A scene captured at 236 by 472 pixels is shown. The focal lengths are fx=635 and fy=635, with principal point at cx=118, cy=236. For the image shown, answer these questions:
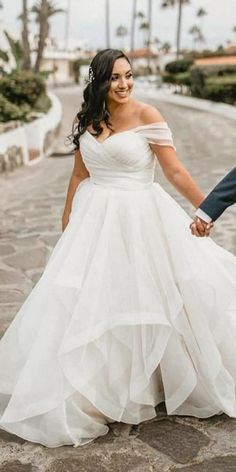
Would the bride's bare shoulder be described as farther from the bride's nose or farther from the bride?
the bride's nose

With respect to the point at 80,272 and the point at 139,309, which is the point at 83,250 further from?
the point at 139,309

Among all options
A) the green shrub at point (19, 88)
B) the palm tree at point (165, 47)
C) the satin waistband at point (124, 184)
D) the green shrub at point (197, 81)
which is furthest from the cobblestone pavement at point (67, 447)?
the palm tree at point (165, 47)

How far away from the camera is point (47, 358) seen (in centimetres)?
300

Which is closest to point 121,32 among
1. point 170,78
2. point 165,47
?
point 165,47

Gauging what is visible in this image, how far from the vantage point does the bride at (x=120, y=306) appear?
298cm

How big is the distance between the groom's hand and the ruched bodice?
0.33 m

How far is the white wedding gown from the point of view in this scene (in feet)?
9.77

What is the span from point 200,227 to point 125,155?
50cm

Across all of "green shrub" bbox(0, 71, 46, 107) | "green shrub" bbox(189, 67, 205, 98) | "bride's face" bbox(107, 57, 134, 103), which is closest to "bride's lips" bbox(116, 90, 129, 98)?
"bride's face" bbox(107, 57, 134, 103)

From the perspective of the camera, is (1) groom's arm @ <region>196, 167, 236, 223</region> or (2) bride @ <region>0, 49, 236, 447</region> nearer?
(1) groom's arm @ <region>196, 167, 236, 223</region>

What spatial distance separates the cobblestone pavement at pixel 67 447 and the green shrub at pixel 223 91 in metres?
16.0

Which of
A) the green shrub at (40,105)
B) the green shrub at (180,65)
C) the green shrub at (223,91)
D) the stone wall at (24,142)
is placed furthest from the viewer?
the green shrub at (180,65)

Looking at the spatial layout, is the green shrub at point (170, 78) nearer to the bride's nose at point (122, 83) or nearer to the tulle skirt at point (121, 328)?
the bride's nose at point (122, 83)

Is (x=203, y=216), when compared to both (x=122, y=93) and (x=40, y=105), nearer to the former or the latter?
(x=122, y=93)
